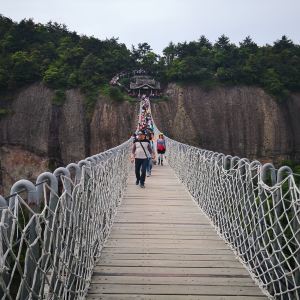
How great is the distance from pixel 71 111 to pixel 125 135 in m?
4.20

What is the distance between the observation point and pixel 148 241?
3.71 meters

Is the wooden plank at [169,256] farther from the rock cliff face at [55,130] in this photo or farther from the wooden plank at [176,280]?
the rock cliff face at [55,130]

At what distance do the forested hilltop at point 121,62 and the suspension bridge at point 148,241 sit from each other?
22589mm

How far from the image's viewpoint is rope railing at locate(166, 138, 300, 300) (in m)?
2.29

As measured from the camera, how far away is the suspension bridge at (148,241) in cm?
165

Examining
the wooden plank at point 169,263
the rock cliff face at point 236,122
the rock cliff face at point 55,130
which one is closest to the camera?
the wooden plank at point 169,263

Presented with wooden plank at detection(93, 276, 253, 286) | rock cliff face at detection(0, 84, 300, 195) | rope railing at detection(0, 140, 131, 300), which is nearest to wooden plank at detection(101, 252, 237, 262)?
rope railing at detection(0, 140, 131, 300)

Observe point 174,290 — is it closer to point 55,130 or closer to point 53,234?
point 53,234

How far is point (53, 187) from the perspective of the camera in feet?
6.40

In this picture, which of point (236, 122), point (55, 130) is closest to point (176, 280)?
point (55, 130)

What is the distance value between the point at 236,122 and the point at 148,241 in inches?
954

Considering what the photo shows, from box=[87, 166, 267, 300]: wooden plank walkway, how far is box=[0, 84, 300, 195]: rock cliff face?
2045 centimetres

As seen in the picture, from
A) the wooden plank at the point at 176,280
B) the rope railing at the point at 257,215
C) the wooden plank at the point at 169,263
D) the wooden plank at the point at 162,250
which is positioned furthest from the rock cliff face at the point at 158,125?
the wooden plank at the point at 176,280

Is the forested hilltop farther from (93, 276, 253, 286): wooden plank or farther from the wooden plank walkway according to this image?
(93, 276, 253, 286): wooden plank
